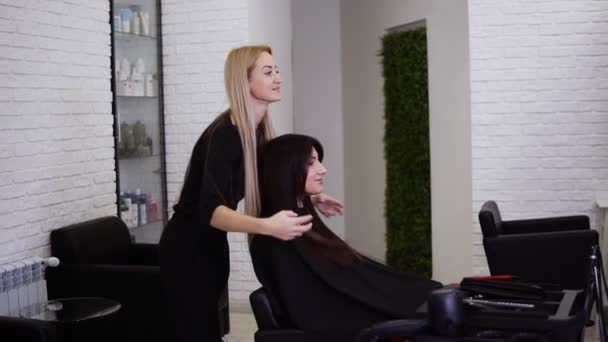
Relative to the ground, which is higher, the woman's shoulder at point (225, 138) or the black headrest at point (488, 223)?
the woman's shoulder at point (225, 138)

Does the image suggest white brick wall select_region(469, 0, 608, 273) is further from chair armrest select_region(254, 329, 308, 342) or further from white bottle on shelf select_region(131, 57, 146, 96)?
chair armrest select_region(254, 329, 308, 342)

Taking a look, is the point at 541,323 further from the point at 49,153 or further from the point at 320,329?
the point at 49,153

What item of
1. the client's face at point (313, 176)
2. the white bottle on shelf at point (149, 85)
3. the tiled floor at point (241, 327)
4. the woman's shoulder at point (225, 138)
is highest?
the white bottle on shelf at point (149, 85)

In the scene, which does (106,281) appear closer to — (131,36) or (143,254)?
(143,254)

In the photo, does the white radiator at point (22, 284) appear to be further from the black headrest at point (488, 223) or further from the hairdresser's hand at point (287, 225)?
the black headrest at point (488, 223)

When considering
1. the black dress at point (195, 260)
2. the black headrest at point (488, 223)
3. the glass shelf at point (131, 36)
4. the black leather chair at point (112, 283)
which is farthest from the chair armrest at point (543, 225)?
the glass shelf at point (131, 36)

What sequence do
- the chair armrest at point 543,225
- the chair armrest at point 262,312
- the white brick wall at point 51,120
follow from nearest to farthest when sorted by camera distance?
the chair armrest at point 262,312
the white brick wall at point 51,120
the chair armrest at point 543,225

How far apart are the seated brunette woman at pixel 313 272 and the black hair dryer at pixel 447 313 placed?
0.78 m

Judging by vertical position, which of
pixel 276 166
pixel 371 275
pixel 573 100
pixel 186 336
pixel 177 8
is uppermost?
pixel 177 8

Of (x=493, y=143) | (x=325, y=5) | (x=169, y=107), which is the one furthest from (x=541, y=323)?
(x=325, y=5)

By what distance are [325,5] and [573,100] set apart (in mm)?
3860

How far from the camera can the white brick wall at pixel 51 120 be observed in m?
3.92

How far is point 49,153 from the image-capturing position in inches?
167

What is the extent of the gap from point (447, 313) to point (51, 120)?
3.04m
